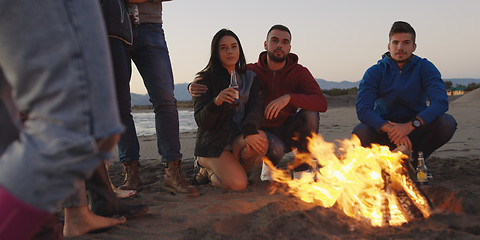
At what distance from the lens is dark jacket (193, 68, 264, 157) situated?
11.4 feet

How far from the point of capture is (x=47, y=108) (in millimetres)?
823

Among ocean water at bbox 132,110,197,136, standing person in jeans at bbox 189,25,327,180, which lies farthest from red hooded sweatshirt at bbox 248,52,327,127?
ocean water at bbox 132,110,197,136

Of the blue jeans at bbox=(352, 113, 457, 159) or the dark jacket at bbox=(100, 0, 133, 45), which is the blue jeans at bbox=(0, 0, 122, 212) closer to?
the dark jacket at bbox=(100, 0, 133, 45)

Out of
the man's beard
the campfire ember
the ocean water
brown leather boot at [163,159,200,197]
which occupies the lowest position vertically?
the ocean water

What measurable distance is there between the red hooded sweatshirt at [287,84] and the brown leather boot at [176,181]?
3.99 feet

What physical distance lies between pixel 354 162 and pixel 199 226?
4.28ft

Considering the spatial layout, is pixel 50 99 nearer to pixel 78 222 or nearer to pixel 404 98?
pixel 78 222

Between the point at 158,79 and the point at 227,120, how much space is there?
839mm

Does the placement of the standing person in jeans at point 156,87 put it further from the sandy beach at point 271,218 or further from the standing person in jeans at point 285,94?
the standing person in jeans at point 285,94

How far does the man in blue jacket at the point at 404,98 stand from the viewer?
3655 millimetres

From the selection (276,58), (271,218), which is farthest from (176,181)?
(276,58)

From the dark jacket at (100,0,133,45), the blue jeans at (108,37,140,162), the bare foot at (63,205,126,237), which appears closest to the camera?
the bare foot at (63,205,126,237)

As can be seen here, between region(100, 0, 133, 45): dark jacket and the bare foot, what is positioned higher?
region(100, 0, 133, 45): dark jacket

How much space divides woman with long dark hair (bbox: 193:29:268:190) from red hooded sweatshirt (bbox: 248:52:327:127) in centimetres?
26
